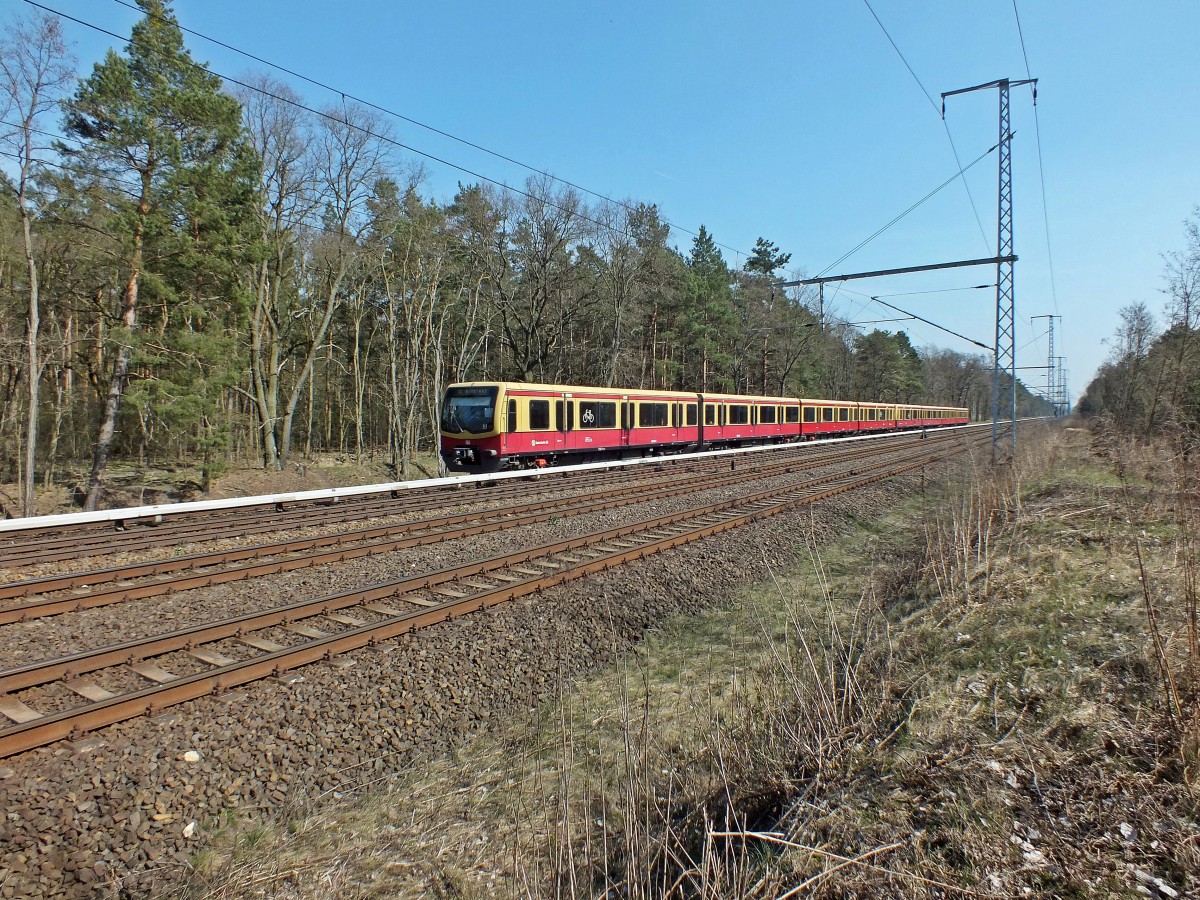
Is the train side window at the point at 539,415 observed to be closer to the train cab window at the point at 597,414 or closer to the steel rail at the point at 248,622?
the train cab window at the point at 597,414

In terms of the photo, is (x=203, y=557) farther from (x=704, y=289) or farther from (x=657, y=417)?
(x=704, y=289)

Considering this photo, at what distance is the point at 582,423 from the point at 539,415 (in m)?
2.17

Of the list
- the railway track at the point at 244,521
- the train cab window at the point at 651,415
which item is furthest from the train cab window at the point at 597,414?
the railway track at the point at 244,521

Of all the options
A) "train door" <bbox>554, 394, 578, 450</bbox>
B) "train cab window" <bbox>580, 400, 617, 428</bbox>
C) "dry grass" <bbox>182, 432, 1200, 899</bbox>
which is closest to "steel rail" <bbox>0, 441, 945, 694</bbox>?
"dry grass" <bbox>182, 432, 1200, 899</bbox>

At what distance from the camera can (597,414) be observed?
20906 mm

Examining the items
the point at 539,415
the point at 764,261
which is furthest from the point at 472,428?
the point at 764,261

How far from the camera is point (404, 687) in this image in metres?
5.13

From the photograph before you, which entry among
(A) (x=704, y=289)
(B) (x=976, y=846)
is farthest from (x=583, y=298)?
(B) (x=976, y=846)

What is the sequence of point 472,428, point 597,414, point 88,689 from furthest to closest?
point 597,414, point 472,428, point 88,689

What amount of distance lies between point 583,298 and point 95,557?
28083mm

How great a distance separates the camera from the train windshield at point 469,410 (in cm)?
1736

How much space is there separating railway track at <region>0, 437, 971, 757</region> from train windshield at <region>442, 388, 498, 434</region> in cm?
851

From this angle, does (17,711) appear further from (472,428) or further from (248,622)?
(472,428)

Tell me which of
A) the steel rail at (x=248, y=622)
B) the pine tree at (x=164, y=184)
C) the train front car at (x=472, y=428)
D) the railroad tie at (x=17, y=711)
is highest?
the pine tree at (x=164, y=184)
